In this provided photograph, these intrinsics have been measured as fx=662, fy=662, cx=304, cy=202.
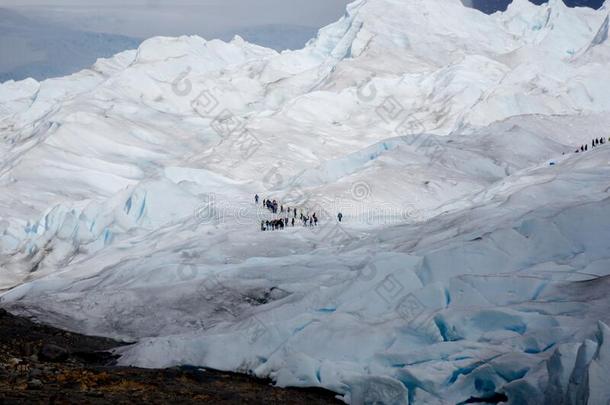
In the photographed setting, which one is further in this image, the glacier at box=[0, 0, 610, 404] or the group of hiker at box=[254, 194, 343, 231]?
the group of hiker at box=[254, 194, 343, 231]

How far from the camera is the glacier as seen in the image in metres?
16.3

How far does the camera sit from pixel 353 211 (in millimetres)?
46219

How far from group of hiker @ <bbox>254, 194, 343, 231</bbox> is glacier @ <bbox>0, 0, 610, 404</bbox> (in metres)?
1.05

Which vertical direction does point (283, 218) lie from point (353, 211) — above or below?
below

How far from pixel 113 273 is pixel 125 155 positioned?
60520 mm

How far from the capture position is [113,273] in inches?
1316

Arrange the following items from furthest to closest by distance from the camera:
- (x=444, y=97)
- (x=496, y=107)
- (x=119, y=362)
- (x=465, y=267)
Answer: (x=444, y=97) → (x=496, y=107) → (x=465, y=267) → (x=119, y=362)

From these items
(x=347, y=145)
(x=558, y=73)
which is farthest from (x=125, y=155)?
(x=558, y=73)

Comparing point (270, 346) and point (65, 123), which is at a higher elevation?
point (65, 123)

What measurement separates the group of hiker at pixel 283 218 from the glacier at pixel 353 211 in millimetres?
1046

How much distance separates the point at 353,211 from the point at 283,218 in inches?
218

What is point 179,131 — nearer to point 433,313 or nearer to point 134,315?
point 134,315

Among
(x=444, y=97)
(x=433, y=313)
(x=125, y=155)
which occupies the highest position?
(x=444, y=97)

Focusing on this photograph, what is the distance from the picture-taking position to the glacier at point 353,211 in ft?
53.6
